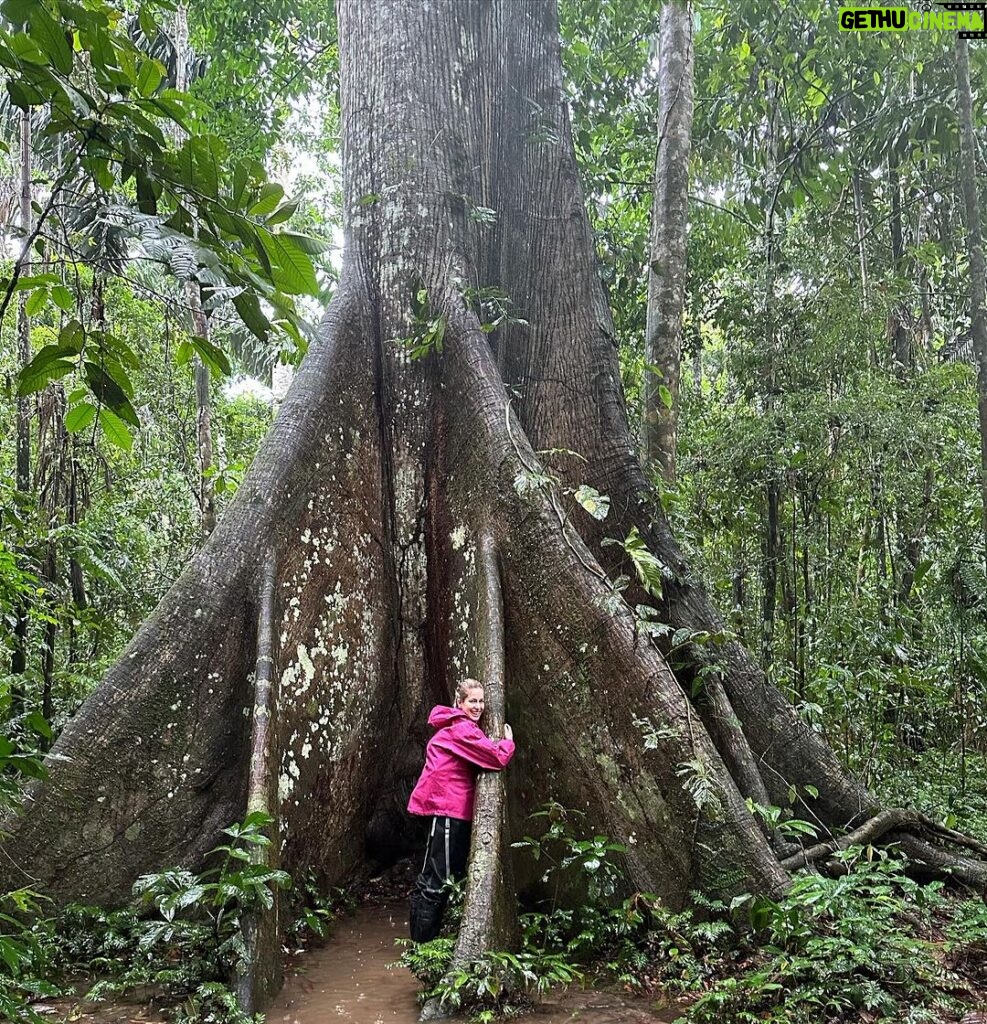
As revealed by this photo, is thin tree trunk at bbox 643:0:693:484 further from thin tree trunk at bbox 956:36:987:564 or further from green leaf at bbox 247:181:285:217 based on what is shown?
green leaf at bbox 247:181:285:217

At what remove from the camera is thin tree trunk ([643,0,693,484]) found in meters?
6.85

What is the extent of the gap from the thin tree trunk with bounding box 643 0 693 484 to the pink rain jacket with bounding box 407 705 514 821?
124 inches

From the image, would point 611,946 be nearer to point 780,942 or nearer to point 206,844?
point 780,942

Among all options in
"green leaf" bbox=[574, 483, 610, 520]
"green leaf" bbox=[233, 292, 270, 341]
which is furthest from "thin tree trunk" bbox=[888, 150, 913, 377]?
"green leaf" bbox=[233, 292, 270, 341]

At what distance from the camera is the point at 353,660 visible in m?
5.08

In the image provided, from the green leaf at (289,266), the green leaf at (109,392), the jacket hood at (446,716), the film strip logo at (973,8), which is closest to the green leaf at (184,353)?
the green leaf at (109,392)

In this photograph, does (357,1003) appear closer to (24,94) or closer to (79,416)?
(79,416)

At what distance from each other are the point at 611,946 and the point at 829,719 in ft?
13.3

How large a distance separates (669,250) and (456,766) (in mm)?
4486

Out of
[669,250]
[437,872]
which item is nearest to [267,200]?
[437,872]

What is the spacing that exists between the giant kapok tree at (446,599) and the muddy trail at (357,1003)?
427 mm

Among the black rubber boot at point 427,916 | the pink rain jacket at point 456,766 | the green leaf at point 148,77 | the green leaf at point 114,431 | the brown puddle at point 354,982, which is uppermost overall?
the green leaf at point 148,77

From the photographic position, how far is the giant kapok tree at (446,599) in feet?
13.9

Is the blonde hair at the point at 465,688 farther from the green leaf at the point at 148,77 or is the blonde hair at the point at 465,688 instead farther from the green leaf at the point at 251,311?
the green leaf at the point at 148,77
